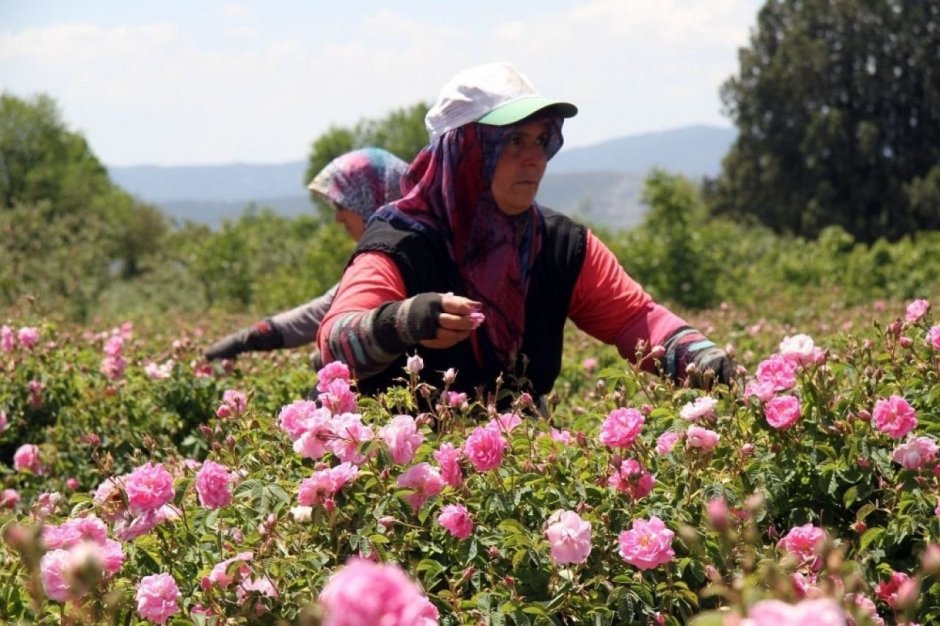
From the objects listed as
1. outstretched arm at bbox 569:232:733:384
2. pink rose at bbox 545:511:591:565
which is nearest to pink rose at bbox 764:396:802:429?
pink rose at bbox 545:511:591:565

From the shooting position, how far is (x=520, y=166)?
322cm

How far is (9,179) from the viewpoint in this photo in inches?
2026

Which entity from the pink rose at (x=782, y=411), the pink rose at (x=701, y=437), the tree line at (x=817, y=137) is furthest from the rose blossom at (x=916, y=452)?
the tree line at (x=817, y=137)

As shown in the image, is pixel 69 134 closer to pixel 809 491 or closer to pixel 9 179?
pixel 9 179

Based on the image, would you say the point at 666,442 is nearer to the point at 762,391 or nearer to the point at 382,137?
the point at 762,391

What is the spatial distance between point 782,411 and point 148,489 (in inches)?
48.5

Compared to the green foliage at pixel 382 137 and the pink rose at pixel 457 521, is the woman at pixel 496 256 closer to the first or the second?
the pink rose at pixel 457 521

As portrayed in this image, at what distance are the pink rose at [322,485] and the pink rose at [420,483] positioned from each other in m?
0.11

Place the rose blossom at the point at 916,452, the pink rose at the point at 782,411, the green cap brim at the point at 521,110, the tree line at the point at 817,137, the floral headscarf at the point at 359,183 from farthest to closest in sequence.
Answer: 1. the tree line at the point at 817,137
2. the floral headscarf at the point at 359,183
3. the green cap brim at the point at 521,110
4. the pink rose at the point at 782,411
5. the rose blossom at the point at 916,452

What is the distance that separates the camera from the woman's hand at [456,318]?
258cm

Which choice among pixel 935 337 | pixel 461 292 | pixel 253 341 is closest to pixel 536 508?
pixel 935 337

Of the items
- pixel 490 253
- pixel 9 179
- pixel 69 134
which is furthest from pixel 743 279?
pixel 69 134

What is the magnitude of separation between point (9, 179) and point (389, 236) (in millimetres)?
53343

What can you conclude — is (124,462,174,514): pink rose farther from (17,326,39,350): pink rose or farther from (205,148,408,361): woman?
(17,326,39,350): pink rose
